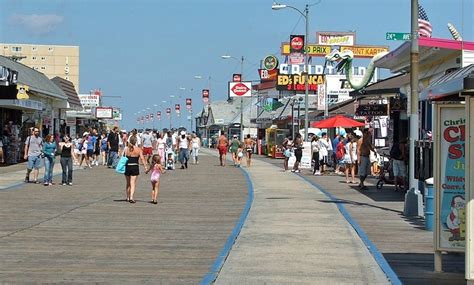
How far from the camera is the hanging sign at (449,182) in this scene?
9070 millimetres

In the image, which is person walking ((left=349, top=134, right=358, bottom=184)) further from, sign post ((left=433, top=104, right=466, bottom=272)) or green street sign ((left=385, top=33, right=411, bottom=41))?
sign post ((left=433, top=104, right=466, bottom=272))

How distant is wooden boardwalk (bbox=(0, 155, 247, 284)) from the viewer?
909cm


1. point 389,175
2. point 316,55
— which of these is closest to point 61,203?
point 389,175

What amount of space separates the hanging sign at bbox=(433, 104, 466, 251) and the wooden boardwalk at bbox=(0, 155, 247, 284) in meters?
2.94

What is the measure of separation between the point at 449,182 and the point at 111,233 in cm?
571

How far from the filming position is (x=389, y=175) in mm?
23438

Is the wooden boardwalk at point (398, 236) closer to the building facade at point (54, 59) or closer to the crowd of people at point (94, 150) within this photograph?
the crowd of people at point (94, 150)

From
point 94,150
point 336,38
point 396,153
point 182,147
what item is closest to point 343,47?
point 336,38

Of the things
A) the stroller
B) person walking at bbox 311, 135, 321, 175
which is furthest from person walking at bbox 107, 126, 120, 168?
the stroller

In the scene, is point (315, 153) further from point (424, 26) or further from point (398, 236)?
point (398, 236)

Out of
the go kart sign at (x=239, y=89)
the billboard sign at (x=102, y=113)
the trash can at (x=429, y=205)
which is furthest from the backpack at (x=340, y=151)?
the billboard sign at (x=102, y=113)

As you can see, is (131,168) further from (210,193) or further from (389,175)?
(389,175)

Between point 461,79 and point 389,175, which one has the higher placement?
point 461,79

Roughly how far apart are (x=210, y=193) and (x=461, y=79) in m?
13.4
